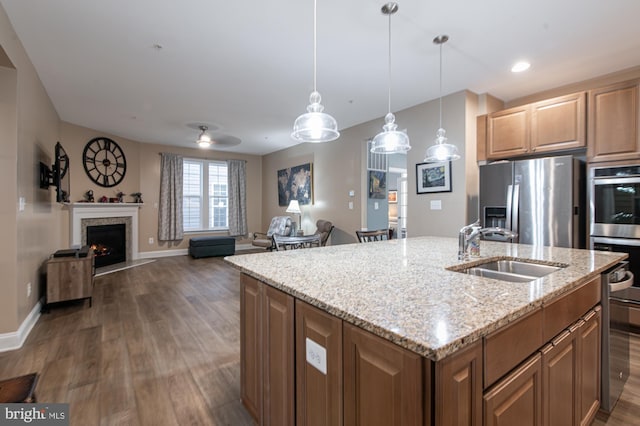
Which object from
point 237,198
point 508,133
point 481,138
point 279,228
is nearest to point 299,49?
point 481,138

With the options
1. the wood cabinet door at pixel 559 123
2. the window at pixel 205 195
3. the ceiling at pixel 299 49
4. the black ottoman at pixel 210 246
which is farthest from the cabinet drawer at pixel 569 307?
Answer: the window at pixel 205 195

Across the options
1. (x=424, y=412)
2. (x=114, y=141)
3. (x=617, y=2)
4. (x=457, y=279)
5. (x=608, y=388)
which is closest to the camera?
(x=424, y=412)

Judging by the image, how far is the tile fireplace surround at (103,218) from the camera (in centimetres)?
530

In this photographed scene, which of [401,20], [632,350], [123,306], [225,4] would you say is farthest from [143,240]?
[632,350]

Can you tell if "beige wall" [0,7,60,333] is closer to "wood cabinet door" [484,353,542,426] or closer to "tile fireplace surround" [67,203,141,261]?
"tile fireplace surround" [67,203,141,261]

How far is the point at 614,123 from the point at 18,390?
459cm

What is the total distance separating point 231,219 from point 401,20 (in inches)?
251

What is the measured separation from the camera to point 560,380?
121cm

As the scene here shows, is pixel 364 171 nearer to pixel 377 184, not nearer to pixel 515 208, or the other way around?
pixel 377 184

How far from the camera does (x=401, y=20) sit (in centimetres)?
236

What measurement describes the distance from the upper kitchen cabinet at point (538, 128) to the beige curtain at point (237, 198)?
5916 mm

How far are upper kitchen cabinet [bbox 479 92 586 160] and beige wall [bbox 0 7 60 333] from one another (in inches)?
191

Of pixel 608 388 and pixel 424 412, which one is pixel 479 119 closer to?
pixel 608 388

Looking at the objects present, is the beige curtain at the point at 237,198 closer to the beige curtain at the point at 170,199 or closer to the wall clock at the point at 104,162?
the beige curtain at the point at 170,199
